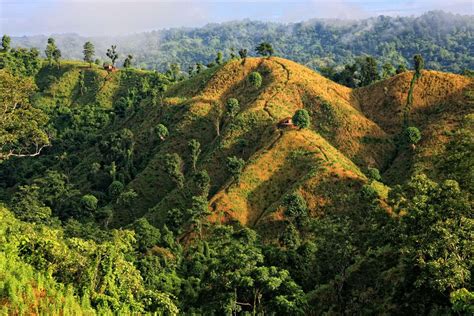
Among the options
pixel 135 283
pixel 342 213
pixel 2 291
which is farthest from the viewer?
pixel 342 213

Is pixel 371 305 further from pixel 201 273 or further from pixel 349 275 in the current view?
pixel 201 273

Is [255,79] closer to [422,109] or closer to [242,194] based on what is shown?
[242,194]

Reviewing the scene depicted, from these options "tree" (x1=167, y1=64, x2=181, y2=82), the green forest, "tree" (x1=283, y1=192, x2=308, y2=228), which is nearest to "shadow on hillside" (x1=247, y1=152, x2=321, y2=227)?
the green forest

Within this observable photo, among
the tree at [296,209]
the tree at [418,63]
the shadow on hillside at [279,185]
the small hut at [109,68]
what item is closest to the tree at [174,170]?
the shadow on hillside at [279,185]

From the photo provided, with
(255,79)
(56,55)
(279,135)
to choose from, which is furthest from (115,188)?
(56,55)

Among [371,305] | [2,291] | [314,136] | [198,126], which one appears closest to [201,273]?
[371,305]

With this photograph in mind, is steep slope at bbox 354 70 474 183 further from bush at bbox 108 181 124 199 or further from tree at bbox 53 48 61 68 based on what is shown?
tree at bbox 53 48 61 68
